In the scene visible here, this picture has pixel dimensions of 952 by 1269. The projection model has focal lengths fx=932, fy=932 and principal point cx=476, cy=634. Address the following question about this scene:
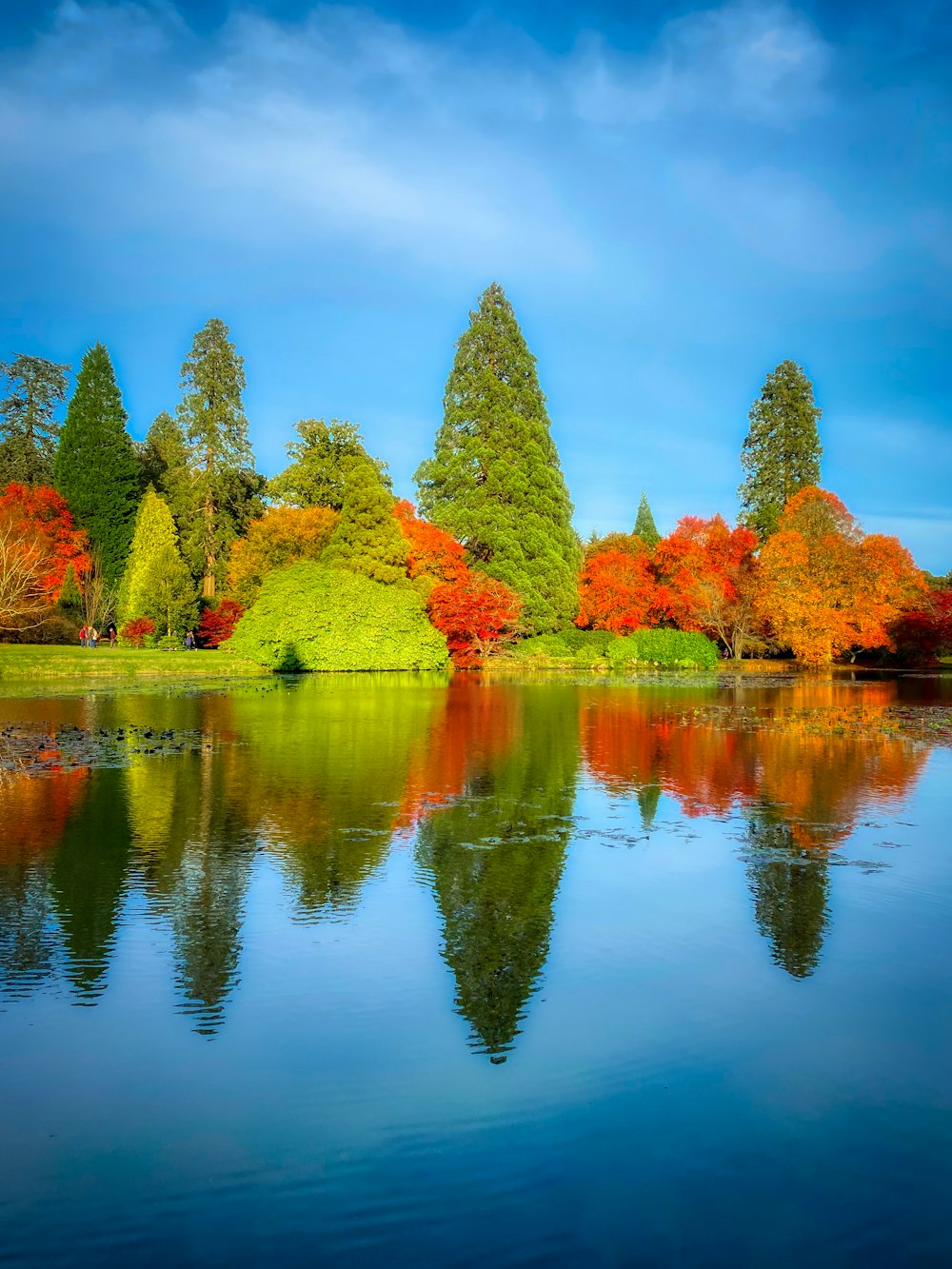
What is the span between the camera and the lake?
3131 millimetres

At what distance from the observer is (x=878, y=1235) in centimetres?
307

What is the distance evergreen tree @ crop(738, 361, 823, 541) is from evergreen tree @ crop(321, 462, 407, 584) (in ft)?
82.2

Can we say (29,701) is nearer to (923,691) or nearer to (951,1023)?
(951,1023)

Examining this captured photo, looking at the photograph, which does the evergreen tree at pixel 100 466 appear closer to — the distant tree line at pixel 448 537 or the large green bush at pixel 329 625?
the distant tree line at pixel 448 537

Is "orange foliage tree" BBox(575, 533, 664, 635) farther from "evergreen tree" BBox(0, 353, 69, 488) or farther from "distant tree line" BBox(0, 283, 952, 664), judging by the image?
"evergreen tree" BBox(0, 353, 69, 488)

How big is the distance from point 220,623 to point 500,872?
127 ft

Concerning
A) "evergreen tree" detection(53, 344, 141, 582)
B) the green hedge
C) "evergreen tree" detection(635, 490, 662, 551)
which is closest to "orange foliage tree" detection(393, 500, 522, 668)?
the green hedge

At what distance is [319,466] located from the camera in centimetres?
4716

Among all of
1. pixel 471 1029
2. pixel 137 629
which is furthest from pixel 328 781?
pixel 137 629

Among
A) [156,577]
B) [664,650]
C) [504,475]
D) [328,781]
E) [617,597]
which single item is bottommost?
[328,781]

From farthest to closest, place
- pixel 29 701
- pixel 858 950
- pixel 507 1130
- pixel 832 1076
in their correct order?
1. pixel 29 701
2. pixel 858 950
3. pixel 832 1076
4. pixel 507 1130

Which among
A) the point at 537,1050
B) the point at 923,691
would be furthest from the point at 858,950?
the point at 923,691

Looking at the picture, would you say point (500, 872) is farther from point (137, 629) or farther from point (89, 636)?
point (137, 629)

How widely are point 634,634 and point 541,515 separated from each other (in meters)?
7.26
